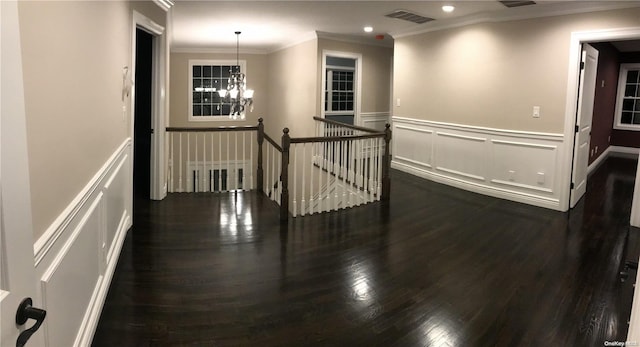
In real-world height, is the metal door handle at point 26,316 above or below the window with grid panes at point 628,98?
below

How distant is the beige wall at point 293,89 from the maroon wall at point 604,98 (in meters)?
4.97

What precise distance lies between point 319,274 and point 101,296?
153 centimetres

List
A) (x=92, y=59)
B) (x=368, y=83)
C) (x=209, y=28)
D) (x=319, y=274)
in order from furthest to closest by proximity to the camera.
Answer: (x=368, y=83) → (x=209, y=28) → (x=319, y=274) → (x=92, y=59)

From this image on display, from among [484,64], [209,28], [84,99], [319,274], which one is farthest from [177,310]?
[209,28]

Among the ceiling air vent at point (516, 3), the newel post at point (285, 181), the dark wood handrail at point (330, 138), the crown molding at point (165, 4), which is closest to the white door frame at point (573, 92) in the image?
the ceiling air vent at point (516, 3)

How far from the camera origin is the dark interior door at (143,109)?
5.34m

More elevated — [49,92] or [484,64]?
[484,64]

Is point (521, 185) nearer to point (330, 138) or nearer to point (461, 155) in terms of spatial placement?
point (461, 155)

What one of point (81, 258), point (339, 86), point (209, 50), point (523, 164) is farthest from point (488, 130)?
point (209, 50)

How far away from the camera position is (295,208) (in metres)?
4.90

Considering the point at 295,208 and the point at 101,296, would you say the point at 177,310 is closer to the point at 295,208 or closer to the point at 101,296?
the point at 101,296

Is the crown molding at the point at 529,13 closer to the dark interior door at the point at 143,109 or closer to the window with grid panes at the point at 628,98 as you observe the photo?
the dark interior door at the point at 143,109

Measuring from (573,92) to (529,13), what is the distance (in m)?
1.13

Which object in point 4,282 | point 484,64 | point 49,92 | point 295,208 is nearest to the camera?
point 4,282
